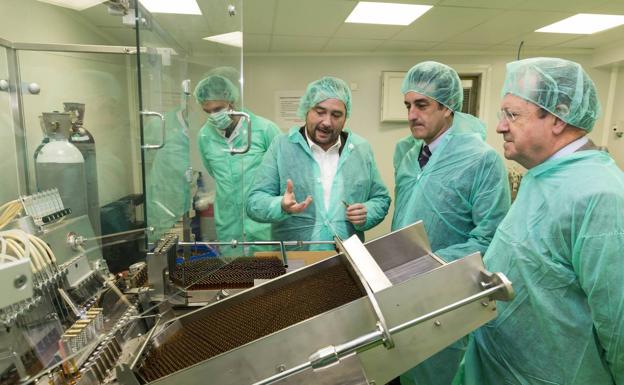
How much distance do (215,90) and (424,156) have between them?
0.88m

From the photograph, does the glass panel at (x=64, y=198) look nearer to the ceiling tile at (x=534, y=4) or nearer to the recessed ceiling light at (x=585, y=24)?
the ceiling tile at (x=534, y=4)

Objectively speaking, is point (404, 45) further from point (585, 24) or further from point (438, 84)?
point (438, 84)

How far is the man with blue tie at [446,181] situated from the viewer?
1.14 metres

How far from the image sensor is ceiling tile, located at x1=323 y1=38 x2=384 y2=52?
10.5 feet

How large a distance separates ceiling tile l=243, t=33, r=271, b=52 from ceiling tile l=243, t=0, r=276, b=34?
0.14 m

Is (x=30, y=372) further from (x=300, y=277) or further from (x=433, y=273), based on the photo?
(x=433, y=273)

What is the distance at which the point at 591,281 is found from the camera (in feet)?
2.23

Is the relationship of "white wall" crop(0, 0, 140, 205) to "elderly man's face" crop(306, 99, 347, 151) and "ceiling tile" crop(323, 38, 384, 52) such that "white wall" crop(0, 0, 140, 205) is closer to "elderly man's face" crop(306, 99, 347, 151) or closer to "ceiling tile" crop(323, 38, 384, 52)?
"elderly man's face" crop(306, 99, 347, 151)

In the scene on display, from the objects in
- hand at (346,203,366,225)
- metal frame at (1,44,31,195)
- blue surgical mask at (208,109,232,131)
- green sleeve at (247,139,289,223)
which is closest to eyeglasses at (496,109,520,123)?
hand at (346,203,366,225)

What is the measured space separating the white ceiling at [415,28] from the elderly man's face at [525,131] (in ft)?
3.47

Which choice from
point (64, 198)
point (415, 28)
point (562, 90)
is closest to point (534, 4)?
point (415, 28)

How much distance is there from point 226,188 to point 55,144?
674 millimetres

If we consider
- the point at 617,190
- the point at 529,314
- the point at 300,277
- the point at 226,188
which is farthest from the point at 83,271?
the point at 617,190

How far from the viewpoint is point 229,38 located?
1374 millimetres
